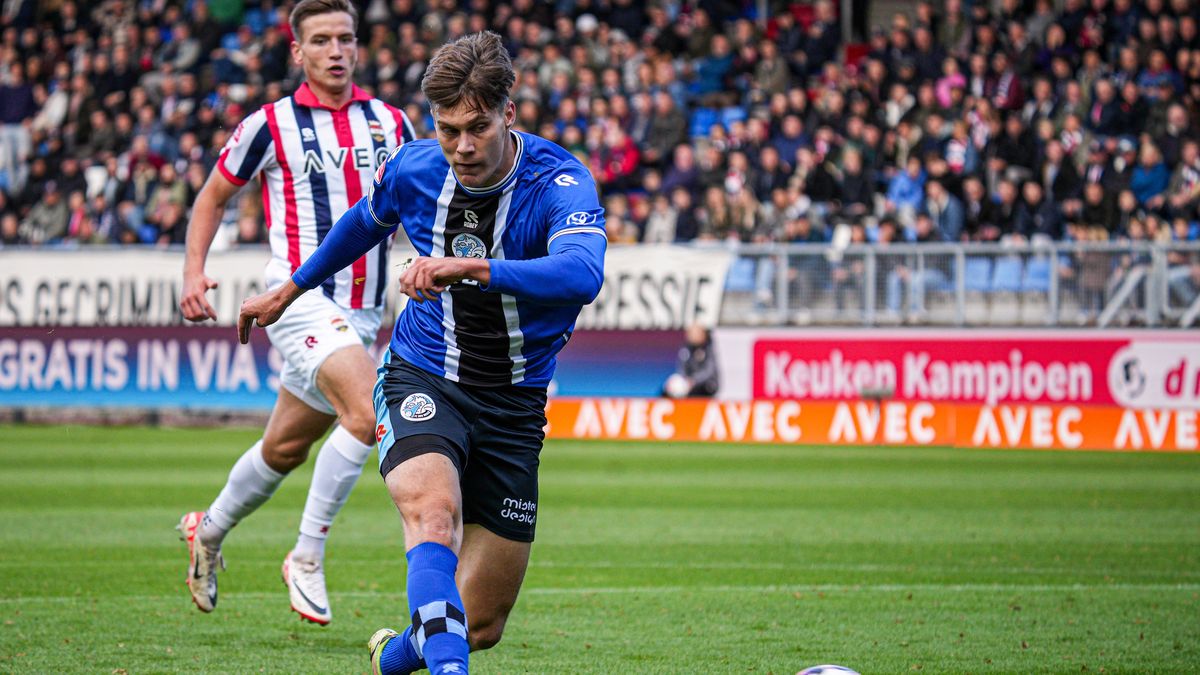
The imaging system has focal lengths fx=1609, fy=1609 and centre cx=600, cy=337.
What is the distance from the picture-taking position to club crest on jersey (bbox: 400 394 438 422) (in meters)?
4.96

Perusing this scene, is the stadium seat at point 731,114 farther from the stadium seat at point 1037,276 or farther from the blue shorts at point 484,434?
the blue shorts at point 484,434

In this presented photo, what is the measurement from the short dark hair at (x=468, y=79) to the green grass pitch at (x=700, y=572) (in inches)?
95.2

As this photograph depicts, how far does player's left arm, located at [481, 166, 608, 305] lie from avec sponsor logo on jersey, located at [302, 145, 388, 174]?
2300 millimetres

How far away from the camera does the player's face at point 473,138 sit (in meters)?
4.71

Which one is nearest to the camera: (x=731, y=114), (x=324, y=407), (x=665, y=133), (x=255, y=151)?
(x=324, y=407)

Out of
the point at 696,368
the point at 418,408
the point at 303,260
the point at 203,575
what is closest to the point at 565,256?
the point at 418,408

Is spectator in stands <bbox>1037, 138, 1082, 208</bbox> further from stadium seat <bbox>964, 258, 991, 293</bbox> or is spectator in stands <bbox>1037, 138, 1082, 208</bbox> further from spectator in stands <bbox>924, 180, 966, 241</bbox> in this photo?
stadium seat <bbox>964, 258, 991, 293</bbox>

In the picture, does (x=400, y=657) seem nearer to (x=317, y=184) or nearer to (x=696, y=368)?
(x=317, y=184)

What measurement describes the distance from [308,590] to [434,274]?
2869 mm

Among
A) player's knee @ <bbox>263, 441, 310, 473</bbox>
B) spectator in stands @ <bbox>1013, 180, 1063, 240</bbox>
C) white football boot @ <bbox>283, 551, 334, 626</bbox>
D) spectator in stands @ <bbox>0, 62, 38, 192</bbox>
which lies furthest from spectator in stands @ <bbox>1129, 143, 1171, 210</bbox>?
spectator in stands @ <bbox>0, 62, 38, 192</bbox>

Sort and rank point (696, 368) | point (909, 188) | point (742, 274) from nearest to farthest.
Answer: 1. point (742, 274)
2. point (696, 368)
3. point (909, 188)

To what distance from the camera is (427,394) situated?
16.5 feet

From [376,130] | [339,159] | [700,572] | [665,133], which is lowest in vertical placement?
[700,572]

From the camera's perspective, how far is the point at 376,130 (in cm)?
730
